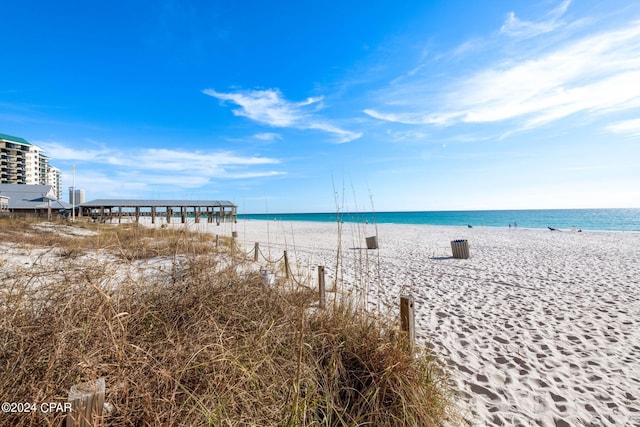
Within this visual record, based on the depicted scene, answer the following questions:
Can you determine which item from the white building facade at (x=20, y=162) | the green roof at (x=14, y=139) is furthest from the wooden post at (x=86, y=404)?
the green roof at (x=14, y=139)

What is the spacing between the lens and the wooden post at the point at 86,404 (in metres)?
1.11

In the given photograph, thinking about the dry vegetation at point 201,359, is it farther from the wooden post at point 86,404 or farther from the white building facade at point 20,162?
the white building facade at point 20,162

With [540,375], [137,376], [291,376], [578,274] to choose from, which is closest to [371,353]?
[291,376]

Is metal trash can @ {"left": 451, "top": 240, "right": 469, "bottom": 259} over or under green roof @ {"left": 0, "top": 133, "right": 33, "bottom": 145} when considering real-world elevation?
under

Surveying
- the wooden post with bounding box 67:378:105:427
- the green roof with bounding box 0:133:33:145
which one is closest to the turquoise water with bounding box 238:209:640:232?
the wooden post with bounding box 67:378:105:427

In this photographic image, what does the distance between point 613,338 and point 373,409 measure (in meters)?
3.68

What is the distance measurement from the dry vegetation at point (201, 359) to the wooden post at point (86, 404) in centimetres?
18

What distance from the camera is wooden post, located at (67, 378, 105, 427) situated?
1115mm

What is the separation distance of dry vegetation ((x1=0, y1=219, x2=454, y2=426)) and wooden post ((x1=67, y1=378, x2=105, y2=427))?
0.18 metres

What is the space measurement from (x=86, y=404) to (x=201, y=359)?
2.33ft

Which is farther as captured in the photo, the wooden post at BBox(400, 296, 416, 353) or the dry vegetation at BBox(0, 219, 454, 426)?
the wooden post at BBox(400, 296, 416, 353)

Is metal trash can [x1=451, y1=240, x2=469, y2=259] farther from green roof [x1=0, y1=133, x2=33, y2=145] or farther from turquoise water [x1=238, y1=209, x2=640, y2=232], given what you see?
green roof [x1=0, y1=133, x2=33, y2=145]

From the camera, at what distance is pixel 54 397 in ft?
4.43

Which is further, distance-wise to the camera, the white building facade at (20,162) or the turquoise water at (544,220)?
the white building facade at (20,162)
